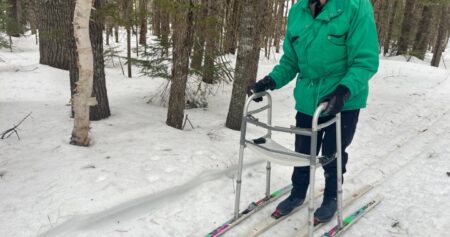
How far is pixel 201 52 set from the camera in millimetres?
7055

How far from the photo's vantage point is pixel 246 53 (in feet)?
19.2

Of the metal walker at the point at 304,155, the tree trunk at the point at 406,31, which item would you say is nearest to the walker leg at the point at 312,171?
the metal walker at the point at 304,155

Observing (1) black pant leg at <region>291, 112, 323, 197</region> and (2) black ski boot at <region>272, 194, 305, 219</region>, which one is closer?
(1) black pant leg at <region>291, 112, 323, 197</region>

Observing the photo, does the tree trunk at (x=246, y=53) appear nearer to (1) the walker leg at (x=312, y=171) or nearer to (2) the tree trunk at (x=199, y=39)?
(2) the tree trunk at (x=199, y=39)

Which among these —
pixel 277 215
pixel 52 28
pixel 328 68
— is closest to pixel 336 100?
pixel 328 68

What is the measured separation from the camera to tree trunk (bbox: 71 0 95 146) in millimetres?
4285

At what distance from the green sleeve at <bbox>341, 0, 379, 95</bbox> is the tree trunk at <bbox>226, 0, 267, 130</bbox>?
2981 millimetres

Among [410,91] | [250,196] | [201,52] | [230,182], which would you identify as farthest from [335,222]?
[410,91]

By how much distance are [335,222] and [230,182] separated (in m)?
1.31

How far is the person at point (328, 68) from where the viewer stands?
2861 millimetres

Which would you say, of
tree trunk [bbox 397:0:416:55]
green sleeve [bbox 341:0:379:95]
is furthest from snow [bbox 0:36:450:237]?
tree trunk [bbox 397:0:416:55]

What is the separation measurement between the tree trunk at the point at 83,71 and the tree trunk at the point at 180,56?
135 cm

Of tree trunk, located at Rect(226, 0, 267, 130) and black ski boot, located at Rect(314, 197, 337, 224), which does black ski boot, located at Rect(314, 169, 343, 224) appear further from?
tree trunk, located at Rect(226, 0, 267, 130)

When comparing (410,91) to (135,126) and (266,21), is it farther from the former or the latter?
(135,126)
